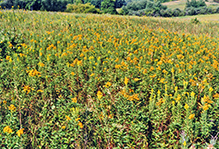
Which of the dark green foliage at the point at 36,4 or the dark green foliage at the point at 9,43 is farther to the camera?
the dark green foliage at the point at 36,4

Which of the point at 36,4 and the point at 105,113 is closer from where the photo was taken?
the point at 105,113

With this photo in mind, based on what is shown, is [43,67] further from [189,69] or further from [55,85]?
[189,69]

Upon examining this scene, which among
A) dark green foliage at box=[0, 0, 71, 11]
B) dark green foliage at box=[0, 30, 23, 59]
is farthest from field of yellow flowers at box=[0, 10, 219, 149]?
dark green foliage at box=[0, 0, 71, 11]

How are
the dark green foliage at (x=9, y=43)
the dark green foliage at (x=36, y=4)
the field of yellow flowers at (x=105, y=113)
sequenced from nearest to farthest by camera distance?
the field of yellow flowers at (x=105, y=113) < the dark green foliage at (x=9, y=43) < the dark green foliage at (x=36, y=4)

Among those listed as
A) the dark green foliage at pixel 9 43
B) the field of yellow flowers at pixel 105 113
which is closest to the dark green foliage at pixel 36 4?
the dark green foliage at pixel 9 43

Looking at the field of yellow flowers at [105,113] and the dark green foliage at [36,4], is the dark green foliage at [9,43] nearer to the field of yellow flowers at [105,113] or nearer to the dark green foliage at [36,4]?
the field of yellow flowers at [105,113]

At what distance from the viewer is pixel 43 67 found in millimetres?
3846

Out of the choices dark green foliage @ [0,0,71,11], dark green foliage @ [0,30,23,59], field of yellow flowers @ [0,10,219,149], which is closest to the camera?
field of yellow flowers @ [0,10,219,149]

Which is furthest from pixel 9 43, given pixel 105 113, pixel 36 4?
pixel 36 4

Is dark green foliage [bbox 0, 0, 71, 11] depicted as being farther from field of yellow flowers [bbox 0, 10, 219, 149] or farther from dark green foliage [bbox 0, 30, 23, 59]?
field of yellow flowers [bbox 0, 10, 219, 149]

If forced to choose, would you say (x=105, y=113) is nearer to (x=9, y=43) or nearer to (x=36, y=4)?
(x=9, y=43)

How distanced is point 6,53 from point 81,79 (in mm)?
3037

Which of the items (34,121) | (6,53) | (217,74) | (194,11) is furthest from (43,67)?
(194,11)

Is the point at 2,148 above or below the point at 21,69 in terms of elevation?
below
